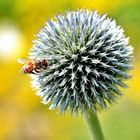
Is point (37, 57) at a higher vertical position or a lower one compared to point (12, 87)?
lower

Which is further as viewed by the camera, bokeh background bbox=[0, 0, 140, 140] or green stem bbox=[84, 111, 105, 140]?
bokeh background bbox=[0, 0, 140, 140]

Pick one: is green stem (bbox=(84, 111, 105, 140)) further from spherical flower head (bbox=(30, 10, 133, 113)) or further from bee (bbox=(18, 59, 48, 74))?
bee (bbox=(18, 59, 48, 74))

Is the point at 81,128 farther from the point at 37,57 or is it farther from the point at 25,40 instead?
the point at 37,57

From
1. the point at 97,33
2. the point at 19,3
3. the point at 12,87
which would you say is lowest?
the point at 97,33

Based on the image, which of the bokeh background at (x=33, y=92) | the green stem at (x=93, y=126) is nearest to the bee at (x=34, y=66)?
the green stem at (x=93, y=126)

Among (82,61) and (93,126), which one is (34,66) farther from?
(93,126)

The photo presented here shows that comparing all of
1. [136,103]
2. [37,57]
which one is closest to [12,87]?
[136,103]

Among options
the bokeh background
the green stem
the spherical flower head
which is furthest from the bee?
the bokeh background
